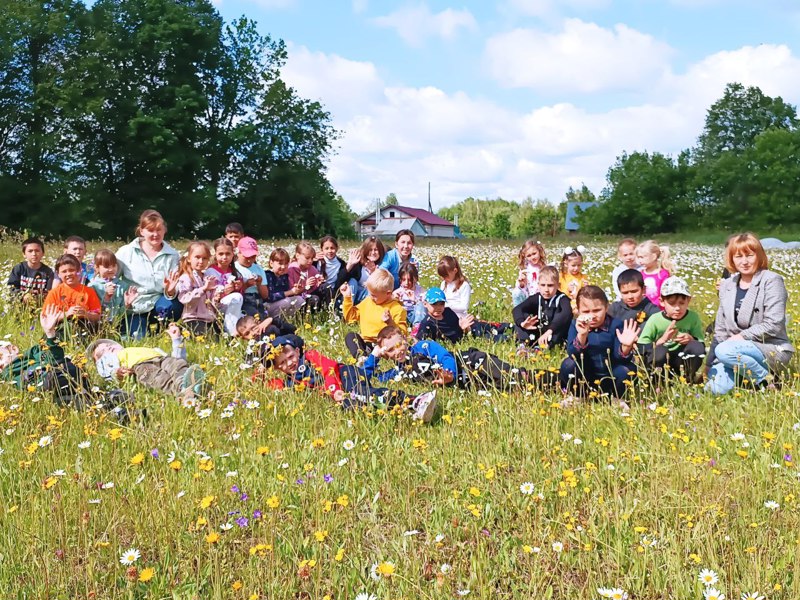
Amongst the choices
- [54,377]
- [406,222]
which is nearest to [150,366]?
[54,377]

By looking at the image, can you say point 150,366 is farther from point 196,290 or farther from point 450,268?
point 450,268

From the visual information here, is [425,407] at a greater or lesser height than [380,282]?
lesser

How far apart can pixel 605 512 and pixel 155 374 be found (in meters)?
3.81

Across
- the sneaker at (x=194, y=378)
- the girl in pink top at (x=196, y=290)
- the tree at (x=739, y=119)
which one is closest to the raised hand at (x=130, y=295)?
the girl in pink top at (x=196, y=290)

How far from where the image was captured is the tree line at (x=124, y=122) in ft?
115

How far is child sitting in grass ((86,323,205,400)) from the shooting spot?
547 centimetres

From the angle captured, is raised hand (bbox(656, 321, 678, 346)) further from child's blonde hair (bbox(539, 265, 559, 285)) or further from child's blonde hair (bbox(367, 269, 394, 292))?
child's blonde hair (bbox(367, 269, 394, 292))

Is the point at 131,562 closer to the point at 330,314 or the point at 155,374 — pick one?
the point at 155,374

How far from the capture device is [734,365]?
5648mm

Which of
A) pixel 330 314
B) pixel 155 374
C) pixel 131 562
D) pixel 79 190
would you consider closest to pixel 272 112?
pixel 79 190

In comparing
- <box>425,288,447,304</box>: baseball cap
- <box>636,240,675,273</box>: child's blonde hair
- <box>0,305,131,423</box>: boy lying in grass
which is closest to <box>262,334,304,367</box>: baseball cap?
<box>0,305,131,423</box>: boy lying in grass

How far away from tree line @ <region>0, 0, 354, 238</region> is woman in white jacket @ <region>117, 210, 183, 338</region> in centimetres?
2940

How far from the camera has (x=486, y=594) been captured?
2832 millimetres

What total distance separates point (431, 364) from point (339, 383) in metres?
0.83
